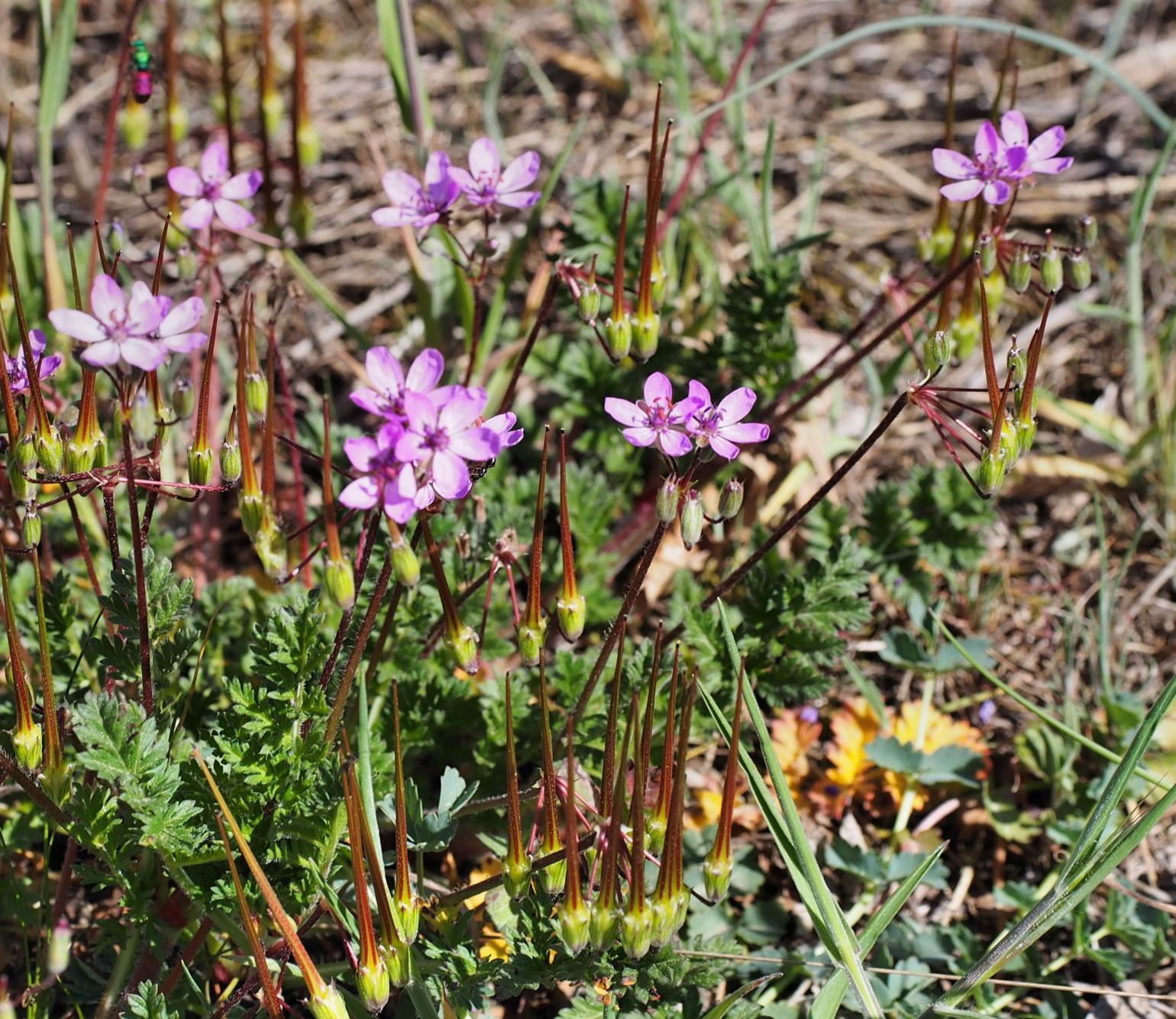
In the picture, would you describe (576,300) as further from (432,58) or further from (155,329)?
(432,58)

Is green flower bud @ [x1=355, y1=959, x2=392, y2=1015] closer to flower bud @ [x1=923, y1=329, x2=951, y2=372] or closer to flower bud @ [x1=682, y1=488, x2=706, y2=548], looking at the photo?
flower bud @ [x1=682, y1=488, x2=706, y2=548]

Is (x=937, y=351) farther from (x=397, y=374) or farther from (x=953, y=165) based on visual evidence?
(x=397, y=374)

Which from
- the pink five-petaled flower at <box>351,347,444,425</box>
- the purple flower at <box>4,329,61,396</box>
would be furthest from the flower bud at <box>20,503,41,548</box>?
the pink five-petaled flower at <box>351,347,444,425</box>

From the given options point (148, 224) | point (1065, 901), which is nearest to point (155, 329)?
point (1065, 901)

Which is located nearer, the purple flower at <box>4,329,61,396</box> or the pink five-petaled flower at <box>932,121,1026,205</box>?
the purple flower at <box>4,329,61,396</box>

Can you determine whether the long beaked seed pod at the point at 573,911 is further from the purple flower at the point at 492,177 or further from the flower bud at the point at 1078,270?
the flower bud at the point at 1078,270

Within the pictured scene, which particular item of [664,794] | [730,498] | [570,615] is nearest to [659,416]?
[730,498]
